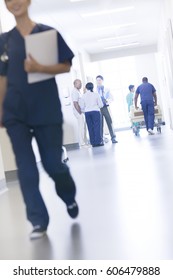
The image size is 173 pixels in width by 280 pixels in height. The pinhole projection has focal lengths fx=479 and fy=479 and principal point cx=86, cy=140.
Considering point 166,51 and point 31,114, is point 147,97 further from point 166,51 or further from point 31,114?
point 166,51

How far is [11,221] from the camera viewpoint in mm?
1913

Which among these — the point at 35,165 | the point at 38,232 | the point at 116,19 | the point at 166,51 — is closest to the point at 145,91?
the point at 35,165

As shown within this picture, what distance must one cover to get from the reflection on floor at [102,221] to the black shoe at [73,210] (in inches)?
2.1

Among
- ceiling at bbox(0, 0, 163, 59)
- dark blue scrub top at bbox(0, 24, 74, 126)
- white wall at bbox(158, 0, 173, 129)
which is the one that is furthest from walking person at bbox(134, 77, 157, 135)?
white wall at bbox(158, 0, 173, 129)

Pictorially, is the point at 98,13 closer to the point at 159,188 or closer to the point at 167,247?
the point at 159,188

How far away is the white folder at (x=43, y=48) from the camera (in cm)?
112

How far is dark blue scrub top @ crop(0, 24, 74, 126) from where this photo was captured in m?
1.22

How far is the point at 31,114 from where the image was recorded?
4.36 feet

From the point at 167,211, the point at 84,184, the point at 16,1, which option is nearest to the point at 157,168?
the point at 84,184

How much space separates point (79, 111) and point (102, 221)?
44 cm

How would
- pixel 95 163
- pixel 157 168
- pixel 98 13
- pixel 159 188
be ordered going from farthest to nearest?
pixel 98 13
pixel 95 163
pixel 157 168
pixel 159 188

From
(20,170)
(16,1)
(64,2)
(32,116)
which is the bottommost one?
(20,170)

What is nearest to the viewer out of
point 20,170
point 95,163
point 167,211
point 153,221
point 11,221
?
point 20,170

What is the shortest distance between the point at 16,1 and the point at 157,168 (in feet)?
5.70
